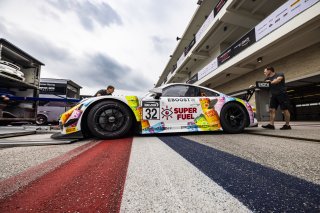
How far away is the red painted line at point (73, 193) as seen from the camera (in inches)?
22.4

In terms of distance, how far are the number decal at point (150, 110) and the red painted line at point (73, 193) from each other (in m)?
2.02

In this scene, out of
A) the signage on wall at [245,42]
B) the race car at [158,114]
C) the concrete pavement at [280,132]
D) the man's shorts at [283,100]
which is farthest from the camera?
the signage on wall at [245,42]

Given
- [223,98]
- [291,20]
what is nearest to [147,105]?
[223,98]

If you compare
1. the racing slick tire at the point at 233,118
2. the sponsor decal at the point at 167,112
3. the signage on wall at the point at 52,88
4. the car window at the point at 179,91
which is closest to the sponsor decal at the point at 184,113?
the sponsor decal at the point at 167,112

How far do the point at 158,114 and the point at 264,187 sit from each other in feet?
8.00

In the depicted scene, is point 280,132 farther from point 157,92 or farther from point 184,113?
point 157,92

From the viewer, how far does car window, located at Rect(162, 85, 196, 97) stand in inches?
132

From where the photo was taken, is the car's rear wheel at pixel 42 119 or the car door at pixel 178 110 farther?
the car's rear wheel at pixel 42 119

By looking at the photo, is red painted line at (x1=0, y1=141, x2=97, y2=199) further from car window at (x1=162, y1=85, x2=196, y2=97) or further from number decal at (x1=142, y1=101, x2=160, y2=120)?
car window at (x1=162, y1=85, x2=196, y2=97)

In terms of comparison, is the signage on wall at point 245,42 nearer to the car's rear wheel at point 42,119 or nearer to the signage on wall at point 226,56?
the signage on wall at point 226,56

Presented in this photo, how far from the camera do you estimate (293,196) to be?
617mm

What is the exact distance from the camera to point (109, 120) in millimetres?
2873

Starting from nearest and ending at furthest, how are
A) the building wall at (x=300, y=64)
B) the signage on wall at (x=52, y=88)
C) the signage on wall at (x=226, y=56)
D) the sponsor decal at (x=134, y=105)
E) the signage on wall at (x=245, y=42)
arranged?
the sponsor decal at (x=134, y=105)
the building wall at (x=300, y=64)
the signage on wall at (x=245, y=42)
the signage on wall at (x=52, y=88)
the signage on wall at (x=226, y=56)

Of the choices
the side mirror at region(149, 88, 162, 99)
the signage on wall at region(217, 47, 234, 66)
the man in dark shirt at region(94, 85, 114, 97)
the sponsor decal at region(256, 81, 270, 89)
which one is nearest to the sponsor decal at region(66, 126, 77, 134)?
the side mirror at region(149, 88, 162, 99)
